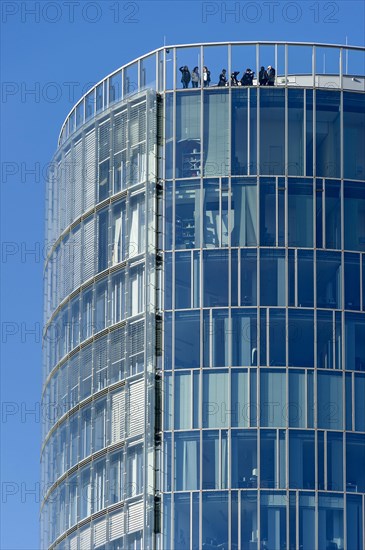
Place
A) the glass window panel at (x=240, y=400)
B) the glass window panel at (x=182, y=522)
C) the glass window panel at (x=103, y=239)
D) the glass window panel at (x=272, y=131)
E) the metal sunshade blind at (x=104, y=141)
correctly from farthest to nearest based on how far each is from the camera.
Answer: the metal sunshade blind at (x=104, y=141) < the glass window panel at (x=103, y=239) < the glass window panel at (x=272, y=131) < the glass window panel at (x=240, y=400) < the glass window panel at (x=182, y=522)

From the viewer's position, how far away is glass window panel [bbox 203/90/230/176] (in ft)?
392

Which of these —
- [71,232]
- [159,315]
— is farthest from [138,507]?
[71,232]

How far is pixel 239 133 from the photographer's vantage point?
394 ft

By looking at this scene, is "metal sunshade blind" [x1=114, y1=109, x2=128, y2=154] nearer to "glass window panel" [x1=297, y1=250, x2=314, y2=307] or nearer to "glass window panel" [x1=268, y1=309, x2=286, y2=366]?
"glass window panel" [x1=297, y1=250, x2=314, y2=307]

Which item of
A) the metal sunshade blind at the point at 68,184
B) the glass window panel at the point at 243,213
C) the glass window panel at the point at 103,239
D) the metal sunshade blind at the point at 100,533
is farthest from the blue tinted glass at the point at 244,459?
the metal sunshade blind at the point at 68,184

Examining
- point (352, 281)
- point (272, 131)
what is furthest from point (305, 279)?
point (272, 131)

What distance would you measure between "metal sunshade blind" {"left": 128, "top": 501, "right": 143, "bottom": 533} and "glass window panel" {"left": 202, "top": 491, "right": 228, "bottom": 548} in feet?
11.9

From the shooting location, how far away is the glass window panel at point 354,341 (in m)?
117

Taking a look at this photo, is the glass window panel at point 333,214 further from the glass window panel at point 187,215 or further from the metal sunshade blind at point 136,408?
the metal sunshade blind at point 136,408

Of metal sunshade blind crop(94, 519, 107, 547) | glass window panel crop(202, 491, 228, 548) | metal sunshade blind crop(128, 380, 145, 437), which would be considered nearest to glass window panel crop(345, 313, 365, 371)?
glass window panel crop(202, 491, 228, 548)

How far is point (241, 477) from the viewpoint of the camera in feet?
376

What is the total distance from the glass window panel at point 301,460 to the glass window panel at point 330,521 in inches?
47.2

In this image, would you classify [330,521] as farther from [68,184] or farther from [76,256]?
[68,184]

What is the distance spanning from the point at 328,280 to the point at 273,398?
7.48 m
